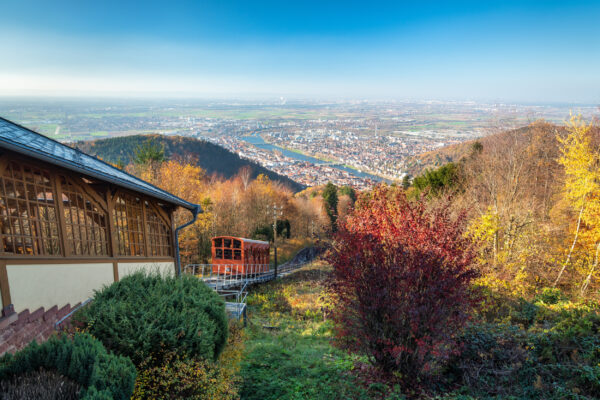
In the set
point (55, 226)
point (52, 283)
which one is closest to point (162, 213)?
point (55, 226)

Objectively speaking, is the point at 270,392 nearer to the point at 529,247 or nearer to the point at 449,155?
the point at 529,247

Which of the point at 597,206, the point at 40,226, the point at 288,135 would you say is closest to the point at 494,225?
the point at 597,206

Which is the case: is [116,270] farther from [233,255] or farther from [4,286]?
[233,255]

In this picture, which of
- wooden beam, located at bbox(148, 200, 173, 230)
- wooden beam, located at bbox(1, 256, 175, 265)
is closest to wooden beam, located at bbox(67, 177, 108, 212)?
wooden beam, located at bbox(1, 256, 175, 265)

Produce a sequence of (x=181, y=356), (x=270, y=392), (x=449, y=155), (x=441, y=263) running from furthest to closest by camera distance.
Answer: (x=449, y=155) → (x=270, y=392) → (x=441, y=263) → (x=181, y=356)

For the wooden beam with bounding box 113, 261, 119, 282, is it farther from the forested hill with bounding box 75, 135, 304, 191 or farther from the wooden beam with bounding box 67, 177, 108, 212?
the forested hill with bounding box 75, 135, 304, 191

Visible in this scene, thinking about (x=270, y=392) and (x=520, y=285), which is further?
(x=520, y=285)

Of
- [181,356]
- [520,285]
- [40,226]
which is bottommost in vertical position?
[520,285]
